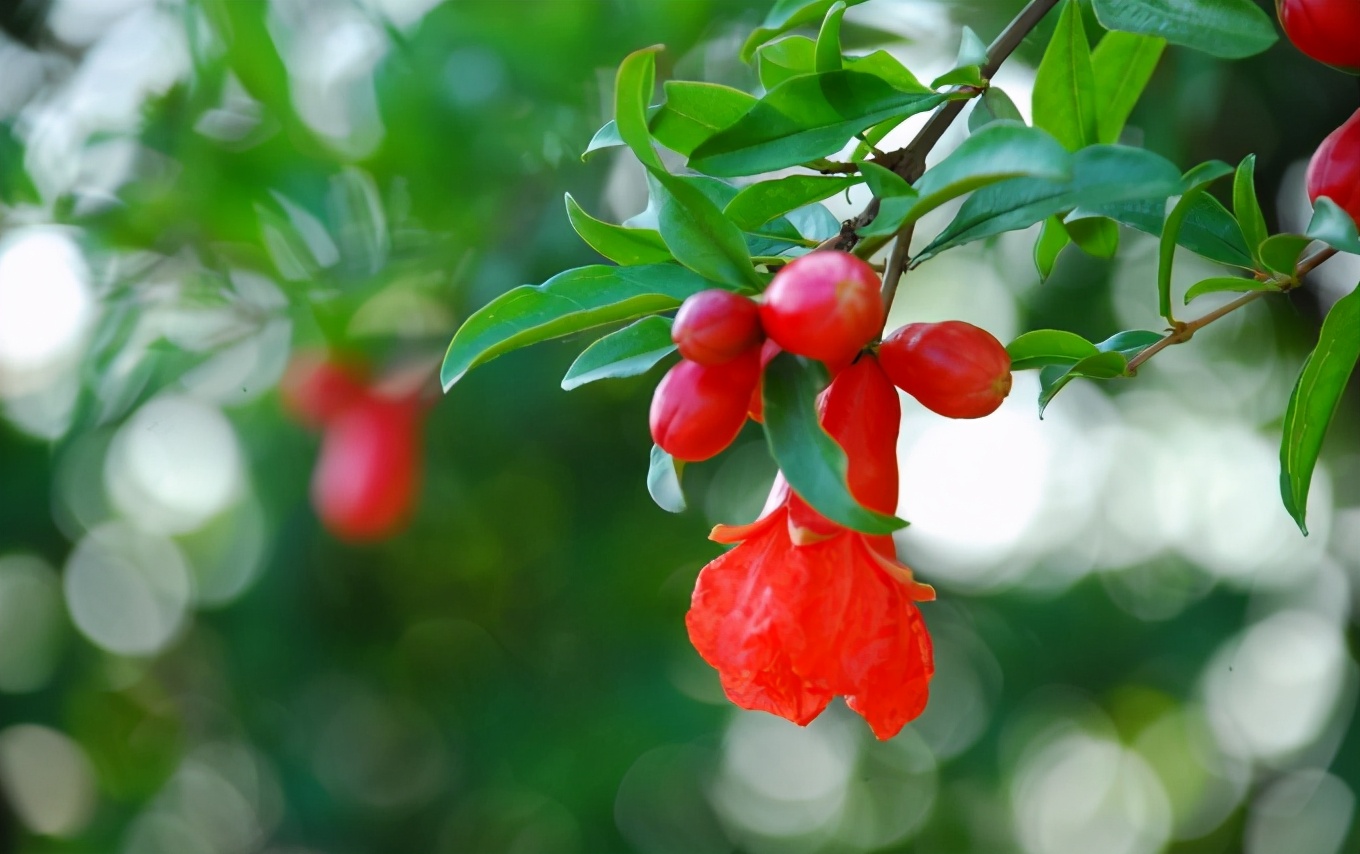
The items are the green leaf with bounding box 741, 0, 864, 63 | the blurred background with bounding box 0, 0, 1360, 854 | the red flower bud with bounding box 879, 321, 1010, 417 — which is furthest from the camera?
the blurred background with bounding box 0, 0, 1360, 854

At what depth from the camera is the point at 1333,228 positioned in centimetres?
39

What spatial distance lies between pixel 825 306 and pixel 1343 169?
263 mm

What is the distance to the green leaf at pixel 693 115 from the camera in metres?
0.47

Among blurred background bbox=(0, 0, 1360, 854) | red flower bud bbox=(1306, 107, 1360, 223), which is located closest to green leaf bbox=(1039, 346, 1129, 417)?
red flower bud bbox=(1306, 107, 1360, 223)

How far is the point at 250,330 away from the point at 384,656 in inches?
31.2

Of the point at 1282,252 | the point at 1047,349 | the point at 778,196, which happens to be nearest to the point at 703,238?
the point at 778,196

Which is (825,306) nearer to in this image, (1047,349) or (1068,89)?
(1047,349)

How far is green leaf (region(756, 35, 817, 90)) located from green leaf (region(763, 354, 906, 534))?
21cm

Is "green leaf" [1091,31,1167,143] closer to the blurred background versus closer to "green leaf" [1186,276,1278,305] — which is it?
"green leaf" [1186,276,1278,305]

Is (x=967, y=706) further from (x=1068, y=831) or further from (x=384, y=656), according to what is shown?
(x=384, y=656)

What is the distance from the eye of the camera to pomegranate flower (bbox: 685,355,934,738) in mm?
469

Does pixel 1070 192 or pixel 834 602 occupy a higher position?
pixel 1070 192

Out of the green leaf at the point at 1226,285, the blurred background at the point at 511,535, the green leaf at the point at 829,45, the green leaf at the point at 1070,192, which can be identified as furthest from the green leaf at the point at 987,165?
the blurred background at the point at 511,535

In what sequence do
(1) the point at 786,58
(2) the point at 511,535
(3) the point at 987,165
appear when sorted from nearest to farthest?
(3) the point at 987,165, (1) the point at 786,58, (2) the point at 511,535
